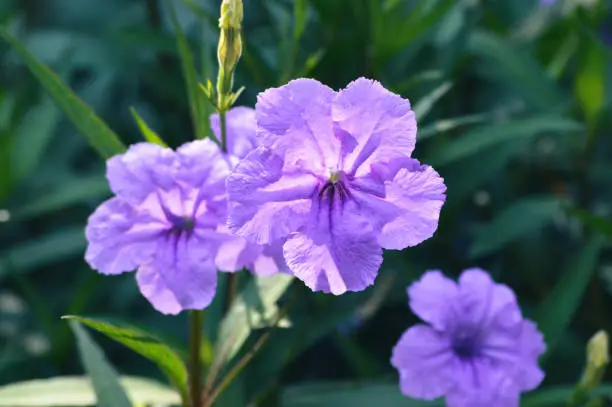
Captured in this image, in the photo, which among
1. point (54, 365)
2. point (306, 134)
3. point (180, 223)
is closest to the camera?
point (306, 134)

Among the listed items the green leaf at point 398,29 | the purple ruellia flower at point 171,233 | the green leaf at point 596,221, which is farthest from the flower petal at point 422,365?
the green leaf at point 398,29

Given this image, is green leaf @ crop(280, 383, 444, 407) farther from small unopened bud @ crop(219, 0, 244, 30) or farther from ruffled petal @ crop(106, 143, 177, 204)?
small unopened bud @ crop(219, 0, 244, 30)

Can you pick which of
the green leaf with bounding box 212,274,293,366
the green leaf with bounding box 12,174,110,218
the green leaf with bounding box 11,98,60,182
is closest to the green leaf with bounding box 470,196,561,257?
the green leaf with bounding box 212,274,293,366

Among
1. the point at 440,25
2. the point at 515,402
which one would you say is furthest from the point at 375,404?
the point at 440,25

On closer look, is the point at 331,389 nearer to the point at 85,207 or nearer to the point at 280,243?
the point at 280,243

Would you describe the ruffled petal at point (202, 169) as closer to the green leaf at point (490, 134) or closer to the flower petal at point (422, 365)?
the flower petal at point (422, 365)

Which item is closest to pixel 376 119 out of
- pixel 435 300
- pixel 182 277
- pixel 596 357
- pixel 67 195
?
pixel 182 277

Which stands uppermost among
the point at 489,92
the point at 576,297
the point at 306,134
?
the point at 306,134
